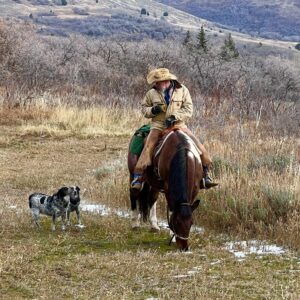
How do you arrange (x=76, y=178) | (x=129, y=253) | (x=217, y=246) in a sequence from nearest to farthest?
(x=129, y=253)
(x=217, y=246)
(x=76, y=178)

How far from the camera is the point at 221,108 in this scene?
19.5 metres

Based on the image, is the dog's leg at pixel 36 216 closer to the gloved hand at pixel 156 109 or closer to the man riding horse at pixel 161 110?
the man riding horse at pixel 161 110

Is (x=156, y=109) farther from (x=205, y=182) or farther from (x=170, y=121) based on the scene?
(x=205, y=182)

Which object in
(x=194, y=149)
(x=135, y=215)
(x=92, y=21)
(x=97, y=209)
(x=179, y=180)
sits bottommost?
(x=97, y=209)

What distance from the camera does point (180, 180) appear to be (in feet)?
23.0

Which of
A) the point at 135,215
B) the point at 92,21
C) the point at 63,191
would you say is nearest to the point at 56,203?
the point at 63,191

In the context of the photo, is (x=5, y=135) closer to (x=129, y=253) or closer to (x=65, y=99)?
(x=65, y=99)

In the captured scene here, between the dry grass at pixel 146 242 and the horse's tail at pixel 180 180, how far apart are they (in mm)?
570

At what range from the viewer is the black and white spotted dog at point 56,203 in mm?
8461

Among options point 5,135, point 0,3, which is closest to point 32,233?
point 5,135

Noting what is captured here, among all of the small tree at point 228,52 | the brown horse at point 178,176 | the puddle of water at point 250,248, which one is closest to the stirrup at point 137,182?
the brown horse at point 178,176

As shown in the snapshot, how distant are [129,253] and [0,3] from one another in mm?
147240

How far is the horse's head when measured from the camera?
6.86 meters

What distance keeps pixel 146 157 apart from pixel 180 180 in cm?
101
